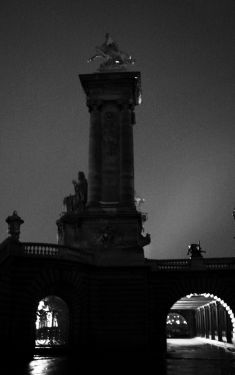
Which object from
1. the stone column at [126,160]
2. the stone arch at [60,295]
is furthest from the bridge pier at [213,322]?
the stone arch at [60,295]

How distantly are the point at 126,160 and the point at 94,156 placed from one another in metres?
2.59

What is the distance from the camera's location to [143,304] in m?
33.3

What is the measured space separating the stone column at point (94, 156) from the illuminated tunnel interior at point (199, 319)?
15.5 metres

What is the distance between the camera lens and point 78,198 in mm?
38500

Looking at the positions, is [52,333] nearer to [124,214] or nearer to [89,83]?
[124,214]

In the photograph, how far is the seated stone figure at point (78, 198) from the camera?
38.2 meters

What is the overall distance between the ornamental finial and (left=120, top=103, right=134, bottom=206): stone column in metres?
4.09

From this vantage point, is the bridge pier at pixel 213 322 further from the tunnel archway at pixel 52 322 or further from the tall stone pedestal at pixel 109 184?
the tunnel archway at pixel 52 322

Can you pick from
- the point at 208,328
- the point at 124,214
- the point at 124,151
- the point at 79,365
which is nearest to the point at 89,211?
the point at 124,214

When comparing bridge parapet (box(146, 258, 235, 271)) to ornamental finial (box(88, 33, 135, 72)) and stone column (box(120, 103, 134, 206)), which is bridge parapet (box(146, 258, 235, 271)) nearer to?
stone column (box(120, 103, 134, 206))

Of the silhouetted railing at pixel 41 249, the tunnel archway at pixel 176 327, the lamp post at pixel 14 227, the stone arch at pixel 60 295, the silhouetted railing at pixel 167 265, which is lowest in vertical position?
the tunnel archway at pixel 176 327

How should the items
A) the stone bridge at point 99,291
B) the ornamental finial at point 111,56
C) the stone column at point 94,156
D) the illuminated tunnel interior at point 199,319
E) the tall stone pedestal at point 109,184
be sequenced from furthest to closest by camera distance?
the illuminated tunnel interior at point 199,319
the ornamental finial at point 111,56
the stone column at point 94,156
the tall stone pedestal at point 109,184
the stone bridge at point 99,291

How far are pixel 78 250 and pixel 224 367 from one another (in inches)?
582

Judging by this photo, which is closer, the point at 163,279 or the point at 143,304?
the point at 143,304
